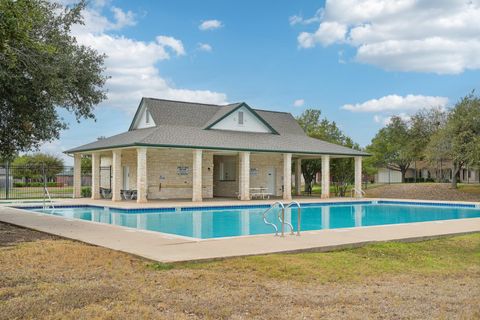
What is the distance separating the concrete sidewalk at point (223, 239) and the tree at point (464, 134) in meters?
19.1

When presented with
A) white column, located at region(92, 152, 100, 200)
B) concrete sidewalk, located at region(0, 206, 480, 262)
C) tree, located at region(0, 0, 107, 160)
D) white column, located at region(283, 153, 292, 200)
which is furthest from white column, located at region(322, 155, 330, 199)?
tree, located at region(0, 0, 107, 160)

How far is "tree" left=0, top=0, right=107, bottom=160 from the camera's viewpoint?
11219 millimetres

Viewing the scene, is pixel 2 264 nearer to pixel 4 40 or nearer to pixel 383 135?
pixel 4 40

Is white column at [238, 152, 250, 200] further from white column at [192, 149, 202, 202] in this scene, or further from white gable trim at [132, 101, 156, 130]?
white gable trim at [132, 101, 156, 130]

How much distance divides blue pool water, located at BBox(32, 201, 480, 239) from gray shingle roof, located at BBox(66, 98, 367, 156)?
3.80m

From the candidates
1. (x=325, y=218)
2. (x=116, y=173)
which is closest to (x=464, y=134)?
(x=325, y=218)

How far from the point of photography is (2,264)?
26.2ft

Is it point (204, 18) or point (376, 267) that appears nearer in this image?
point (376, 267)

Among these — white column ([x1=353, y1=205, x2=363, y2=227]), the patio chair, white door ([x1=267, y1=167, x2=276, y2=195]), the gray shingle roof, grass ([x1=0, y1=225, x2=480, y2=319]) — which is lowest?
white column ([x1=353, y1=205, x2=363, y2=227])

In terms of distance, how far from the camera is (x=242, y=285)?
21.8ft

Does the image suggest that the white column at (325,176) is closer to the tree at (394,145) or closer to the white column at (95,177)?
the white column at (95,177)

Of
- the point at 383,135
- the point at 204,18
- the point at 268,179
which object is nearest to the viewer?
the point at 204,18

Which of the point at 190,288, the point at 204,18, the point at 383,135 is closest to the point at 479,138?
the point at 204,18

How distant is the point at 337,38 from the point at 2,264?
61.4 ft
